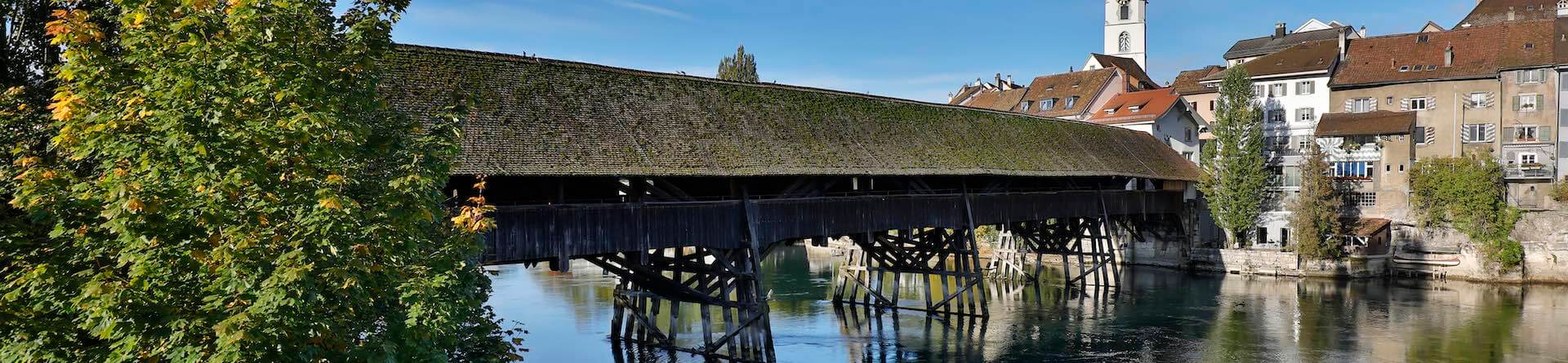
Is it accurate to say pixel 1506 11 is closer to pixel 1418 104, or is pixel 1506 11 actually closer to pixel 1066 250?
pixel 1418 104

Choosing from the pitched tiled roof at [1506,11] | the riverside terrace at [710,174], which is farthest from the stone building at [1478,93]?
the riverside terrace at [710,174]

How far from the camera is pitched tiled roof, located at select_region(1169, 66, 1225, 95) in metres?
44.0

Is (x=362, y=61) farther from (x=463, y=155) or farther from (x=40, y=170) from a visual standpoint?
(x=463, y=155)

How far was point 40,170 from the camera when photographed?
6195 millimetres

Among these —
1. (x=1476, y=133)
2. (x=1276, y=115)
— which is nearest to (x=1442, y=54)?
(x=1476, y=133)

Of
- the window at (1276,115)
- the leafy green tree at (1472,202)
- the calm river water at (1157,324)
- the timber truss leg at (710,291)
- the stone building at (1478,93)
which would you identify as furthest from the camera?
the window at (1276,115)

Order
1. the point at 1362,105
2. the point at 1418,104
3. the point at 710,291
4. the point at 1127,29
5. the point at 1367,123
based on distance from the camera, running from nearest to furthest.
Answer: the point at 710,291
the point at 1367,123
the point at 1418,104
the point at 1362,105
the point at 1127,29

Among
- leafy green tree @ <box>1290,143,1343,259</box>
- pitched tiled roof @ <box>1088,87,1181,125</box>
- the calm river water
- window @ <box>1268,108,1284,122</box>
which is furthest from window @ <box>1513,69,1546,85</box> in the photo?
pitched tiled roof @ <box>1088,87,1181,125</box>

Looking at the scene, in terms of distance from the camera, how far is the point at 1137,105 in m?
40.5

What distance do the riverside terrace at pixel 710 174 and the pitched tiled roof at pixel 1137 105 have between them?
38.0ft

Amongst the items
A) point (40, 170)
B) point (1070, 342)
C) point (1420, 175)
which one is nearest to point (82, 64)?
point (40, 170)

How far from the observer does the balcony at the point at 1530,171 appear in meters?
33.5

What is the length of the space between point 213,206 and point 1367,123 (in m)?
37.8

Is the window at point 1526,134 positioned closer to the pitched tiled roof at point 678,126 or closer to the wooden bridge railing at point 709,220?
the pitched tiled roof at point 678,126
